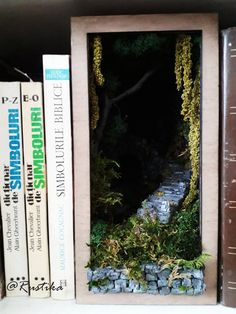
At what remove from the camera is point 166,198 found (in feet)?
2.11

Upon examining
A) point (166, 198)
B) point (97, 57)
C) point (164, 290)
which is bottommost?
point (164, 290)

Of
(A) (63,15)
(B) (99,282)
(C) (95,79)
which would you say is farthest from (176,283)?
(A) (63,15)

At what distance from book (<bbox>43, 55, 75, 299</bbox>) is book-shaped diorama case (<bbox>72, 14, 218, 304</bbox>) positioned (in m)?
0.01

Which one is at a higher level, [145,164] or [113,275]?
[145,164]

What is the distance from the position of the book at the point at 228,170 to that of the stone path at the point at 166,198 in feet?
0.27

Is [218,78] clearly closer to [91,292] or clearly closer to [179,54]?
[179,54]

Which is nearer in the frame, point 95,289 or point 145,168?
point 95,289

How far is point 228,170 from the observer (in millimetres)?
569

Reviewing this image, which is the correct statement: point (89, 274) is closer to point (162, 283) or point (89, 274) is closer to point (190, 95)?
point (162, 283)

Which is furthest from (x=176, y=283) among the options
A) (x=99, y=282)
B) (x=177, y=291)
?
(x=99, y=282)

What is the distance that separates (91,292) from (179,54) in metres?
0.40

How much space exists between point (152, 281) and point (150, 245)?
0.05 meters

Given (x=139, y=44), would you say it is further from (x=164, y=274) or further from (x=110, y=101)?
(x=164, y=274)

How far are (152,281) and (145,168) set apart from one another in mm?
201
